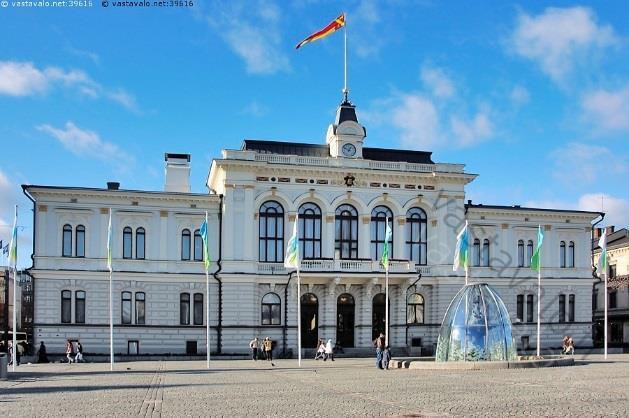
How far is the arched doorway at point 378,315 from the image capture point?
5691 centimetres

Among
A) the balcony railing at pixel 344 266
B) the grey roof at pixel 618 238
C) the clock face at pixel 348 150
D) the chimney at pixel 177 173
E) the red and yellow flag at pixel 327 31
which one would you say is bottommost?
the balcony railing at pixel 344 266

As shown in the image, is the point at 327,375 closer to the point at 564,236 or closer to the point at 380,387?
the point at 380,387

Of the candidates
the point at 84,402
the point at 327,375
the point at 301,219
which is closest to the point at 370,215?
the point at 301,219

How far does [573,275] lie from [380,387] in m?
40.5

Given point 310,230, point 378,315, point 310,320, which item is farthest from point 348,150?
point 310,320

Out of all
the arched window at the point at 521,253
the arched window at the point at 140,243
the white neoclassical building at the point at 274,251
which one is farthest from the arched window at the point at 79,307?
the arched window at the point at 521,253

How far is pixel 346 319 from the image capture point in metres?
56.9

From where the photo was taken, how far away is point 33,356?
51.0 meters

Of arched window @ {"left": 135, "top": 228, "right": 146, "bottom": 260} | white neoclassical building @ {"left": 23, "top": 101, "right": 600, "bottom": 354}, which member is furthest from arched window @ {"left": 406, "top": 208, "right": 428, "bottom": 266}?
arched window @ {"left": 135, "top": 228, "right": 146, "bottom": 260}

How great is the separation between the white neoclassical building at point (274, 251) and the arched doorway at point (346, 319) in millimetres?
74

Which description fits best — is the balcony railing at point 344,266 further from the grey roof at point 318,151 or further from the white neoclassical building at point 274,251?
the grey roof at point 318,151

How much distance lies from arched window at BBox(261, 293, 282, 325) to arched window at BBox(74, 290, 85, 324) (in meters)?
12.2

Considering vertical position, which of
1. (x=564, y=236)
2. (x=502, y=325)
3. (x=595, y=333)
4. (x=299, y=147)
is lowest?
(x=595, y=333)

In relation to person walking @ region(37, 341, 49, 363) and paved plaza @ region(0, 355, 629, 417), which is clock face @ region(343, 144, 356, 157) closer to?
paved plaza @ region(0, 355, 629, 417)
